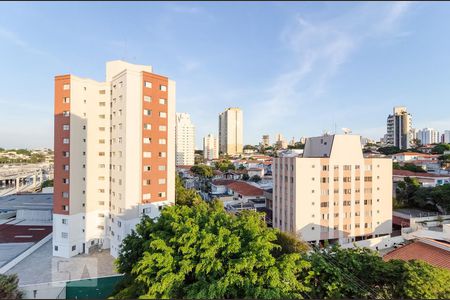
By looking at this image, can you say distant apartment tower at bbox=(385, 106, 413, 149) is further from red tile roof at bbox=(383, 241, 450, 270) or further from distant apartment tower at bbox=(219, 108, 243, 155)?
red tile roof at bbox=(383, 241, 450, 270)

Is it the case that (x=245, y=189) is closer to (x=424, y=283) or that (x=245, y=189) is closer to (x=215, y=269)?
(x=215, y=269)

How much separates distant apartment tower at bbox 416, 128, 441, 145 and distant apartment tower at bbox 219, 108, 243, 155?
64664 mm

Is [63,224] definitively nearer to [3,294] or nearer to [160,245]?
[3,294]

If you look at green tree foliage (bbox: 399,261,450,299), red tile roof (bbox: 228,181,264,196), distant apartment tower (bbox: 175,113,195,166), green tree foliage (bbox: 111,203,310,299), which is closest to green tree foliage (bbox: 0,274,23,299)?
green tree foliage (bbox: 111,203,310,299)

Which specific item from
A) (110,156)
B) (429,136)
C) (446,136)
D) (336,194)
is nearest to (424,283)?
(336,194)

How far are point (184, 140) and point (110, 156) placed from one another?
61709mm

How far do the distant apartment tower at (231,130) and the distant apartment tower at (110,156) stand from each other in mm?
81180

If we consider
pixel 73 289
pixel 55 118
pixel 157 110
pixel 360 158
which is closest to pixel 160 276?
pixel 73 289

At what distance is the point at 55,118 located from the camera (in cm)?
1692

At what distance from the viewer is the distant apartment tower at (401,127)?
66125mm

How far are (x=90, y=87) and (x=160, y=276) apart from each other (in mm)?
15548

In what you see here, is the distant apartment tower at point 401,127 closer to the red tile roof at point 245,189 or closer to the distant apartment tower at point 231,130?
the distant apartment tower at point 231,130

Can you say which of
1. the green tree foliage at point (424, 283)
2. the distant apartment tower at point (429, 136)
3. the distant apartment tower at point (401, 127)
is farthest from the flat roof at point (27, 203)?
the distant apartment tower at point (429, 136)

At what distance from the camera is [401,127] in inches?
2643
